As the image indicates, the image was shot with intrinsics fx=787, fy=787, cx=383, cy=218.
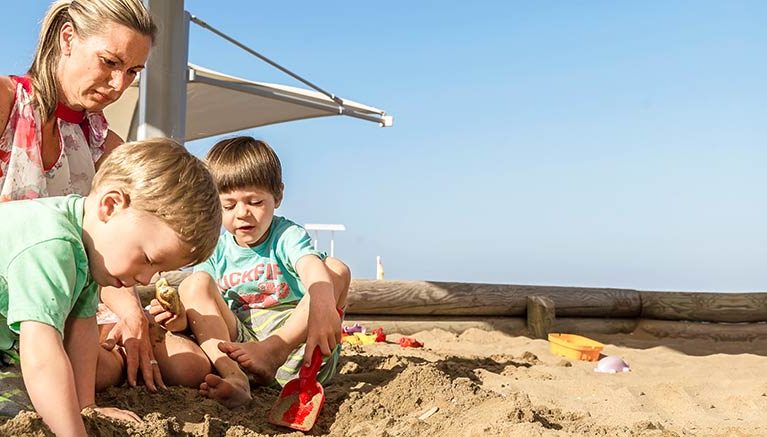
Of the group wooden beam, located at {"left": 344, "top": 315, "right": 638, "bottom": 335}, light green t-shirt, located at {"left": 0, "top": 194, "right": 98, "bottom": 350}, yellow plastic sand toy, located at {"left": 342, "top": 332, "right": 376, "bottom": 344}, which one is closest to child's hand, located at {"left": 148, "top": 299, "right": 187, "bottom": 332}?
light green t-shirt, located at {"left": 0, "top": 194, "right": 98, "bottom": 350}

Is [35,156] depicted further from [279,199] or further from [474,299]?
[474,299]

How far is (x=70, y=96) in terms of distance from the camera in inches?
87.6

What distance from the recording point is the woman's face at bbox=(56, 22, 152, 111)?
6.92 feet

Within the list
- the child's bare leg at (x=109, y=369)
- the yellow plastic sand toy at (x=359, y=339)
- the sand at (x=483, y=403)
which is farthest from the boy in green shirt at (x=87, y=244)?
the yellow plastic sand toy at (x=359, y=339)

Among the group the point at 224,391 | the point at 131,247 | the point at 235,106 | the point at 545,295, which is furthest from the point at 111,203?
the point at 235,106

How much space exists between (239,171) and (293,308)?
0.53m

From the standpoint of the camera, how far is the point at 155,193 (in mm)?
1647

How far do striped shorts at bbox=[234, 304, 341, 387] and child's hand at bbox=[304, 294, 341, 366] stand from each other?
30cm

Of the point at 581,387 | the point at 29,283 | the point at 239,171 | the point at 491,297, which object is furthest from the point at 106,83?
the point at 491,297

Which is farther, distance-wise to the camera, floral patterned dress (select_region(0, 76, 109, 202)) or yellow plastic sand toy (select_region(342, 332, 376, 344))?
yellow plastic sand toy (select_region(342, 332, 376, 344))

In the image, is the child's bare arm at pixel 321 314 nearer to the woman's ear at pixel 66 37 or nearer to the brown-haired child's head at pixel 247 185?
the brown-haired child's head at pixel 247 185

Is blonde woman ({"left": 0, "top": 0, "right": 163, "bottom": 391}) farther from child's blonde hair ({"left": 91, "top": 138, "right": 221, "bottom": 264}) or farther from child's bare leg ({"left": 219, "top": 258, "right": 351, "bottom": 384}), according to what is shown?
child's blonde hair ({"left": 91, "top": 138, "right": 221, "bottom": 264})

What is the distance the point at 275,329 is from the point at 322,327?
456 millimetres

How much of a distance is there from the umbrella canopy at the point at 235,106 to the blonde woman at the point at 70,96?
321cm
